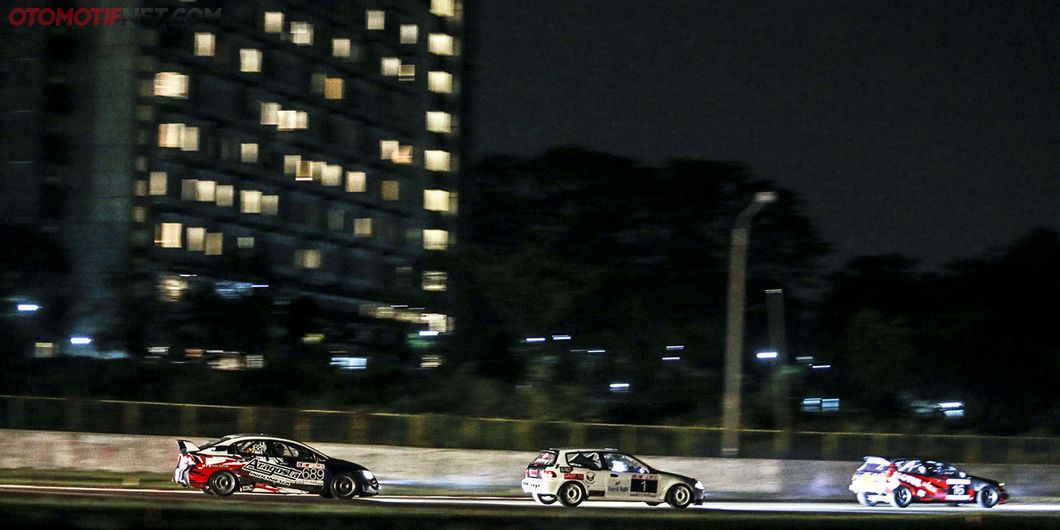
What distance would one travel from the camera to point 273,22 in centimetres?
9894

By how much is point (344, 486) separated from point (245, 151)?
71155mm

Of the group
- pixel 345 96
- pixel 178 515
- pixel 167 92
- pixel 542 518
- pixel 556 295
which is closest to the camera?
pixel 178 515

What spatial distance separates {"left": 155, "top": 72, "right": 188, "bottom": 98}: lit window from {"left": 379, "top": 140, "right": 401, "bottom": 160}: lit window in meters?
20.2

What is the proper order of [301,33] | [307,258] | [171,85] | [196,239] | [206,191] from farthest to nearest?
[307,258] → [301,33] → [206,191] → [196,239] → [171,85]

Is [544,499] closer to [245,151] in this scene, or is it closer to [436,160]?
[245,151]

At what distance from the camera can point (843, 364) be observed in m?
80.4

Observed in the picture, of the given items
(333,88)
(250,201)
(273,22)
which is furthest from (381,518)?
(333,88)

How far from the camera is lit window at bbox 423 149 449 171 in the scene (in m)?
111

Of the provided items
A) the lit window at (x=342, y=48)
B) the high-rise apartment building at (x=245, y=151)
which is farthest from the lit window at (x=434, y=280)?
the lit window at (x=342, y=48)

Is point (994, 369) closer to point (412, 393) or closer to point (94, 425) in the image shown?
point (412, 393)

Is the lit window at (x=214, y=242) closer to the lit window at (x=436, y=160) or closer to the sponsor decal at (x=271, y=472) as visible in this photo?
the lit window at (x=436, y=160)

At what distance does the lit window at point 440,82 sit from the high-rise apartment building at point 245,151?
14 centimetres

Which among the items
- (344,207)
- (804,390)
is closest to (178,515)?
(804,390)

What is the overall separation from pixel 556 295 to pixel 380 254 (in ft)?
129
